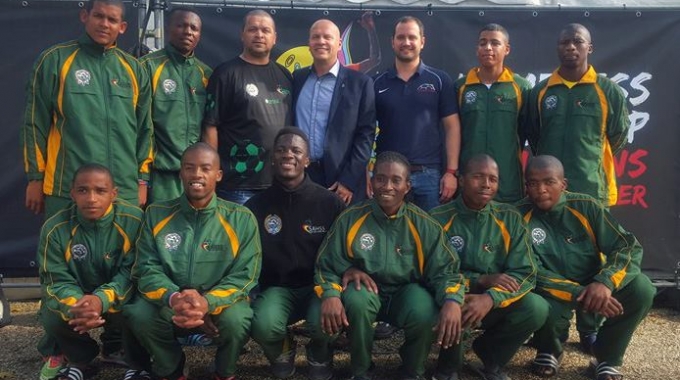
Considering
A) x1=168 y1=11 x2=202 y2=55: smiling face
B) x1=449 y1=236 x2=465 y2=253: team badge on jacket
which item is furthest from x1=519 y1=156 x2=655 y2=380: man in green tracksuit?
x1=168 y1=11 x2=202 y2=55: smiling face

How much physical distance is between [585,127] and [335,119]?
1.56 meters

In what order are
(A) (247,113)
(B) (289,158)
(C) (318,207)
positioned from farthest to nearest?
(A) (247,113), (C) (318,207), (B) (289,158)

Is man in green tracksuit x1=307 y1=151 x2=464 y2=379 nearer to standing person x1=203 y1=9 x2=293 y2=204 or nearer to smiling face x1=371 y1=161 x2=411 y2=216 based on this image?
smiling face x1=371 y1=161 x2=411 y2=216

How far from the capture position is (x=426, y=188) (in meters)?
4.22

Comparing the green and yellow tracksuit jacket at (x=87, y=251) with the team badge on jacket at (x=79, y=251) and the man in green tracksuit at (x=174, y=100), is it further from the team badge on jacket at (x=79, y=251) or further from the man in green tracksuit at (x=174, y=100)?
the man in green tracksuit at (x=174, y=100)

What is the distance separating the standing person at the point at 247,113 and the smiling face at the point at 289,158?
0.30 m

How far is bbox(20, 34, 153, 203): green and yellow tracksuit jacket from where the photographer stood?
3.81 m

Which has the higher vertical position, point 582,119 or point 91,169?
point 582,119

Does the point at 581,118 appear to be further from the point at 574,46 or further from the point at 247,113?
the point at 247,113

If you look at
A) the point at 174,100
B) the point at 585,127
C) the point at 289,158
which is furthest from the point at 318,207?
the point at 585,127

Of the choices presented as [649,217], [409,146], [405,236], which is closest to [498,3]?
[409,146]

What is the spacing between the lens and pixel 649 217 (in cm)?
512

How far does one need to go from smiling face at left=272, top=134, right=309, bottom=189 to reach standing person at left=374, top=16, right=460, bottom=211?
71 cm

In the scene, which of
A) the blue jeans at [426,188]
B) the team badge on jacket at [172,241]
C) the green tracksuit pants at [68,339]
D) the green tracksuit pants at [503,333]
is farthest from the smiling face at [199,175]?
the green tracksuit pants at [503,333]
